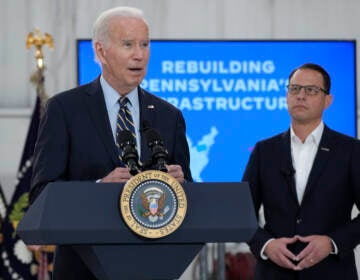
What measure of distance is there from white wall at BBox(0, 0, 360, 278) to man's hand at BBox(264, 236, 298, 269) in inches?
148

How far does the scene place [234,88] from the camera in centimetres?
684

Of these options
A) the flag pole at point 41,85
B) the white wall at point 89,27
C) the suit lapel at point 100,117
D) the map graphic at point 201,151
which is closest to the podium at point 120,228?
the suit lapel at point 100,117

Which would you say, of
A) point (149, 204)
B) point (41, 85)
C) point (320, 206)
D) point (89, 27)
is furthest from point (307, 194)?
point (89, 27)

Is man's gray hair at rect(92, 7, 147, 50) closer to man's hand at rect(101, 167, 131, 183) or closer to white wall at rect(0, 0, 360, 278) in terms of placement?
man's hand at rect(101, 167, 131, 183)

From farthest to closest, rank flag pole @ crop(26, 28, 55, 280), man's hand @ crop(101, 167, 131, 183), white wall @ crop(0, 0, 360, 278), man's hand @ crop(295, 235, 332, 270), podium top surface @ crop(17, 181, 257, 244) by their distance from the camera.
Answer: white wall @ crop(0, 0, 360, 278) → flag pole @ crop(26, 28, 55, 280) → man's hand @ crop(295, 235, 332, 270) → man's hand @ crop(101, 167, 131, 183) → podium top surface @ crop(17, 181, 257, 244)

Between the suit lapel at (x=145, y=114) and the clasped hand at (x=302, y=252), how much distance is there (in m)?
1.29

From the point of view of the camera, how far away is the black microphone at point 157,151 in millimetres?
2045

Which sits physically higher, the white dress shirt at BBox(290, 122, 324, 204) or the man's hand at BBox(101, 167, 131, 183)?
the man's hand at BBox(101, 167, 131, 183)

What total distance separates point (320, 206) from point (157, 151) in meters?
1.71

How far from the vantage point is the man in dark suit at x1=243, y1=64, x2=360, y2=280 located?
3.60 meters

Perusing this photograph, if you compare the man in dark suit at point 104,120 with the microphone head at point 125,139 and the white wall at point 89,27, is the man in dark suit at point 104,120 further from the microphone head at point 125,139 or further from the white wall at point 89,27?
the white wall at point 89,27

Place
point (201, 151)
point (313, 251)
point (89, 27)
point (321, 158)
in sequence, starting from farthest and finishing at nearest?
1. point (89, 27)
2. point (201, 151)
3. point (321, 158)
4. point (313, 251)

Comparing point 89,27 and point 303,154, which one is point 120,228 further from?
point 89,27

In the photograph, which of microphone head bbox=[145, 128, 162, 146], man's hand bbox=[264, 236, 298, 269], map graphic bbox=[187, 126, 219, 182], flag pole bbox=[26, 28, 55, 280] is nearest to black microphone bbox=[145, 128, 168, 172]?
microphone head bbox=[145, 128, 162, 146]
